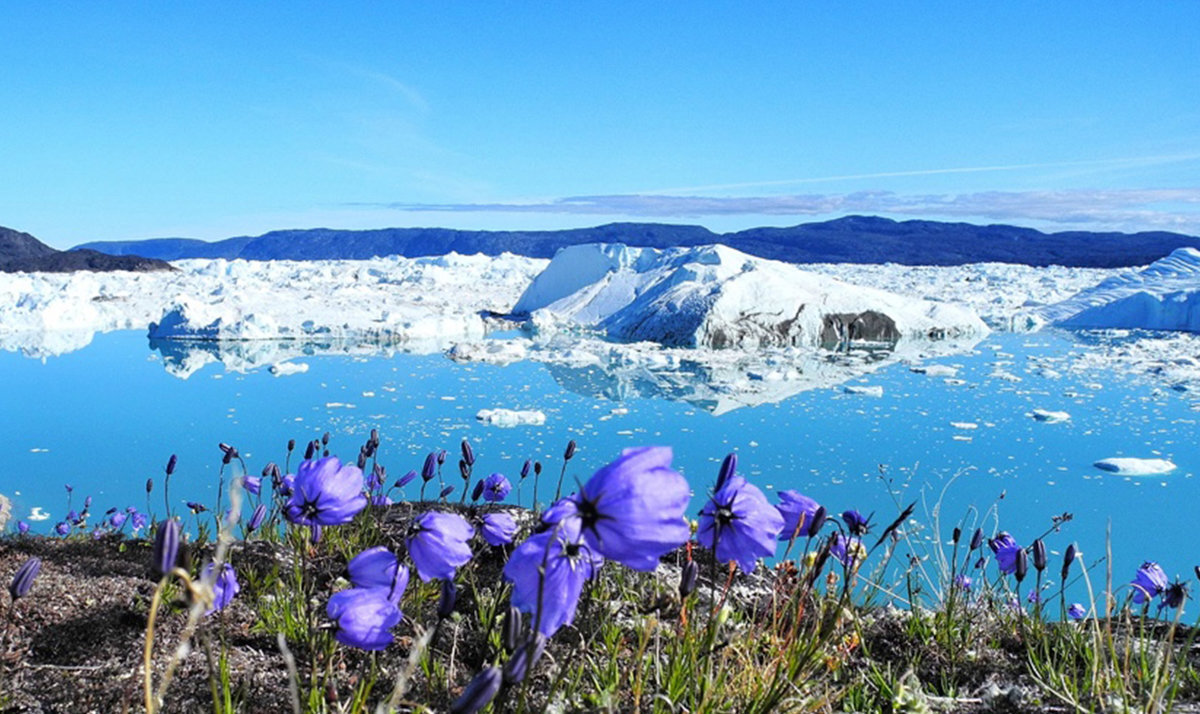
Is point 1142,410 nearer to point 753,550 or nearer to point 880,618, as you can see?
point 880,618

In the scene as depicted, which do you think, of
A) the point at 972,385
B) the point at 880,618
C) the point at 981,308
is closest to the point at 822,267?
the point at 981,308

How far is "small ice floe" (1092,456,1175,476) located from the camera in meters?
6.66

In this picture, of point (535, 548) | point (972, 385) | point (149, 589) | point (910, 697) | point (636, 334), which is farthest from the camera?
A: point (636, 334)

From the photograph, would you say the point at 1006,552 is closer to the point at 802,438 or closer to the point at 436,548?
the point at 436,548

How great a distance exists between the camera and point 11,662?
199 centimetres

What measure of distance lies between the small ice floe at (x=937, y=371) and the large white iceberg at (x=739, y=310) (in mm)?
2554

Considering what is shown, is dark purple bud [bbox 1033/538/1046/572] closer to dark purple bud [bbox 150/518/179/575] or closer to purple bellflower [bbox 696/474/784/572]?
purple bellflower [bbox 696/474/784/572]

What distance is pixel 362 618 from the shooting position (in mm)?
1307


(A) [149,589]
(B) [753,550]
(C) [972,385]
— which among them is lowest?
(C) [972,385]

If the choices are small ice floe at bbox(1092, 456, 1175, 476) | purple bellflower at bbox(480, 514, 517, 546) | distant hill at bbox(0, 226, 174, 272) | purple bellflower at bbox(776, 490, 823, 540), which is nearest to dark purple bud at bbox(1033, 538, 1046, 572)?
purple bellflower at bbox(776, 490, 823, 540)

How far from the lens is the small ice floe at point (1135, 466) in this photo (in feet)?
21.9

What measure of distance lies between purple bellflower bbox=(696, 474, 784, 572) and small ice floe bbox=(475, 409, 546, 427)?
6.63 metres

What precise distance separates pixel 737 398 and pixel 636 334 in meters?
5.29

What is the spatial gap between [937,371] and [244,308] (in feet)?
35.6
